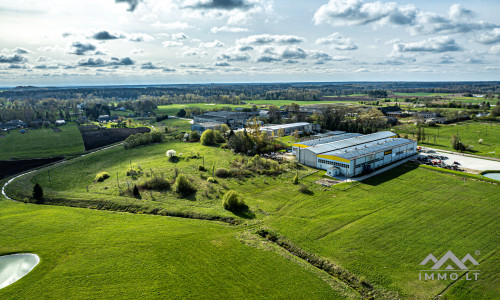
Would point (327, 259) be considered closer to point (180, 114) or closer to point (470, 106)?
point (180, 114)

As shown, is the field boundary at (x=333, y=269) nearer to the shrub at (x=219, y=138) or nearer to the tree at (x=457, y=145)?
the shrub at (x=219, y=138)

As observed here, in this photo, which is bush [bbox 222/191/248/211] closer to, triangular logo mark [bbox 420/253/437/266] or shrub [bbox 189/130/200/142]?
triangular logo mark [bbox 420/253/437/266]

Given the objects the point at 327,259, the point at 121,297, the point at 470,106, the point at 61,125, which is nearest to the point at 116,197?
the point at 121,297

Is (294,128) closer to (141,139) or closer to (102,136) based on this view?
(141,139)
